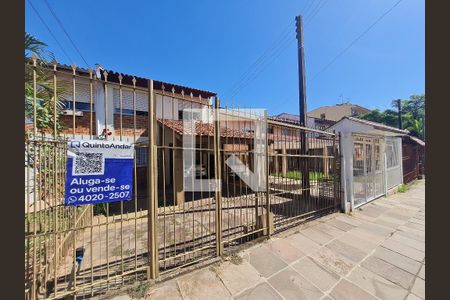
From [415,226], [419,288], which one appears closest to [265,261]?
[419,288]

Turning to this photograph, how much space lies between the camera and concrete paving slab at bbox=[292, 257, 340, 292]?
308cm

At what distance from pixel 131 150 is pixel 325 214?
5.89 metres

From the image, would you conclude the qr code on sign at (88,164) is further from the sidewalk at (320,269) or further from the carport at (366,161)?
the carport at (366,161)

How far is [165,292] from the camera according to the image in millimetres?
2721

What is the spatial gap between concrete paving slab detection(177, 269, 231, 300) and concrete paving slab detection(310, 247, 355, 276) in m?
1.97

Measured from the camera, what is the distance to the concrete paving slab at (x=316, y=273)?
308cm

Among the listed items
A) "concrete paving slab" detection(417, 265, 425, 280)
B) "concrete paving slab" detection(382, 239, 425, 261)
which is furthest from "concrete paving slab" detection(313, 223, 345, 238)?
"concrete paving slab" detection(417, 265, 425, 280)

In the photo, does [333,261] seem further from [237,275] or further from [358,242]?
[237,275]

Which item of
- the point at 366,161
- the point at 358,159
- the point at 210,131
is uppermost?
the point at 210,131

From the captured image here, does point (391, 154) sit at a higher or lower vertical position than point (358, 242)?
higher

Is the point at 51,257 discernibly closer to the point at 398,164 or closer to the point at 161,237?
the point at 161,237

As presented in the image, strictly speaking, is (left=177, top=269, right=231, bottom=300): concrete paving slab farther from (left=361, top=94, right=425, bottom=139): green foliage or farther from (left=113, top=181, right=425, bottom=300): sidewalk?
(left=361, top=94, right=425, bottom=139): green foliage

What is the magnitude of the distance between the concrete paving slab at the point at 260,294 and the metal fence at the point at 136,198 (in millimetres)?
922

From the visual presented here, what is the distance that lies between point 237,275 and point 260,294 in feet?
1.58
